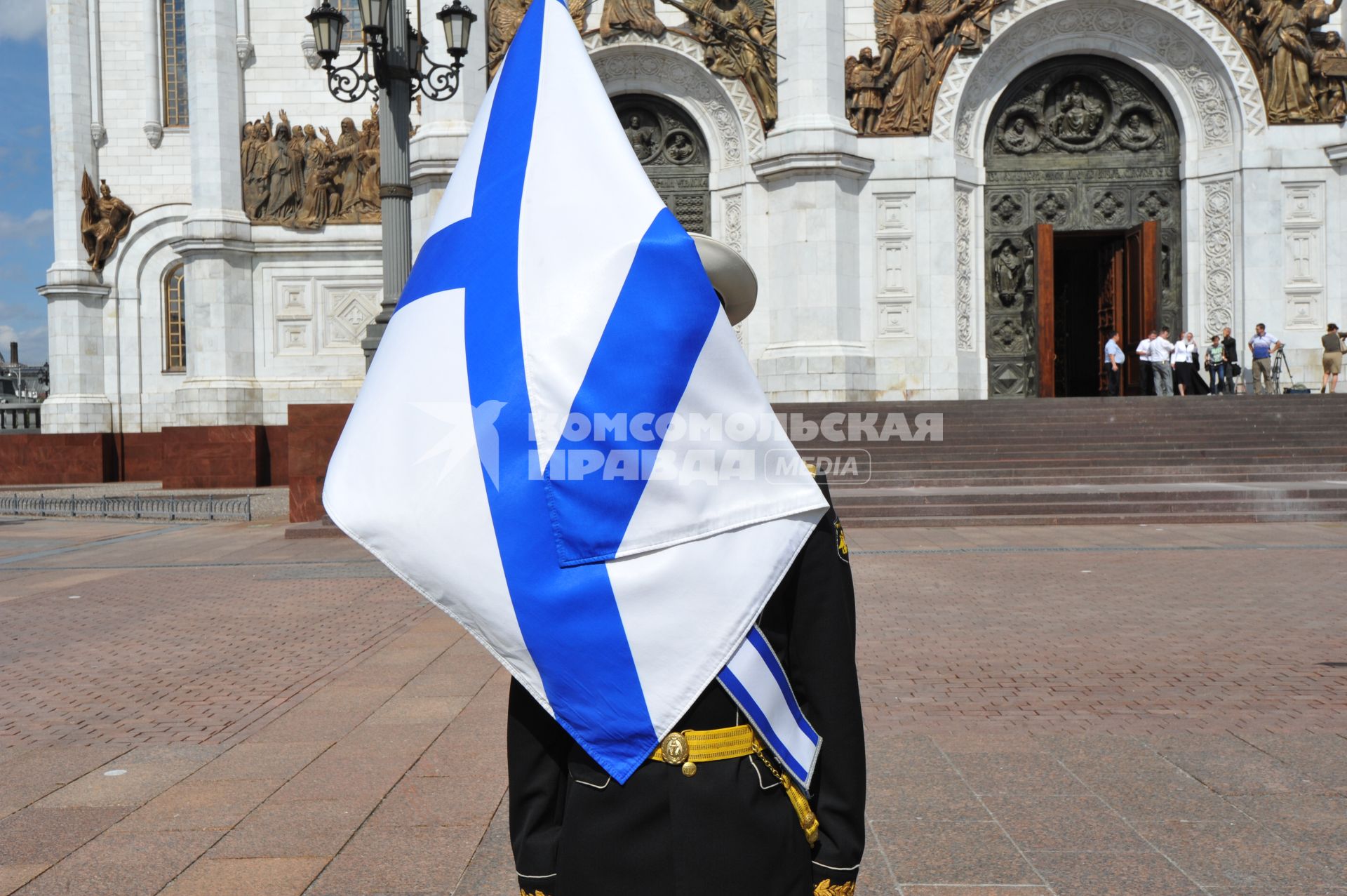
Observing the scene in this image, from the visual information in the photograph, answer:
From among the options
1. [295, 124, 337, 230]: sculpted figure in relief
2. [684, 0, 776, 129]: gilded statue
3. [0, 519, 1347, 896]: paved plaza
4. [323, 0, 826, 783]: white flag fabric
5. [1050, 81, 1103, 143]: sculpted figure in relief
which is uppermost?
[684, 0, 776, 129]: gilded statue

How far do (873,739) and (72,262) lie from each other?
25.4 metres

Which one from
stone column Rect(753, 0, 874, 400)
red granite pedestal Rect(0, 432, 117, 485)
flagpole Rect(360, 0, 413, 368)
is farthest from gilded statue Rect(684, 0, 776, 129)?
red granite pedestal Rect(0, 432, 117, 485)

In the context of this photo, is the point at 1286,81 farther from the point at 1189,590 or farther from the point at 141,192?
the point at 141,192

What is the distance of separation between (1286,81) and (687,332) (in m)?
24.5

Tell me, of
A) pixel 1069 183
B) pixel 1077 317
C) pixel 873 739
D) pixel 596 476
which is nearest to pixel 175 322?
pixel 1069 183

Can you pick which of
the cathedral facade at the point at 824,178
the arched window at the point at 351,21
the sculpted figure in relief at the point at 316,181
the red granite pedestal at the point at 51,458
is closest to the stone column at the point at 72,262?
the cathedral facade at the point at 824,178

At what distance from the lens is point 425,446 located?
1.87m

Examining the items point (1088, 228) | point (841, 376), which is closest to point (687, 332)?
point (841, 376)

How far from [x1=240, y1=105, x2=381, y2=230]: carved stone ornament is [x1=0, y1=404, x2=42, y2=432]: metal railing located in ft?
26.0

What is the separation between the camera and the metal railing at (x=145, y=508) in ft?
55.9

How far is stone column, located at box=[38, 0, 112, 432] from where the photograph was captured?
25.0 m

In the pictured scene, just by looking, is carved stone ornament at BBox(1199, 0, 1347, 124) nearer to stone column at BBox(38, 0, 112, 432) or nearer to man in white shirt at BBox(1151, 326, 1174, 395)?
man in white shirt at BBox(1151, 326, 1174, 395)

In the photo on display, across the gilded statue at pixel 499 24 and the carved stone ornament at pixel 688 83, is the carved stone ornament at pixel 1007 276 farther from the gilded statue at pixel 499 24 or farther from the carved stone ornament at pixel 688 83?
the gilded statue at pixel 499 24

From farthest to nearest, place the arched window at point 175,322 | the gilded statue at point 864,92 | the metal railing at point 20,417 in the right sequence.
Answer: the metal railing at point 20,417 → the arched window at point 175,322 → the gilded statue at point 864,92
